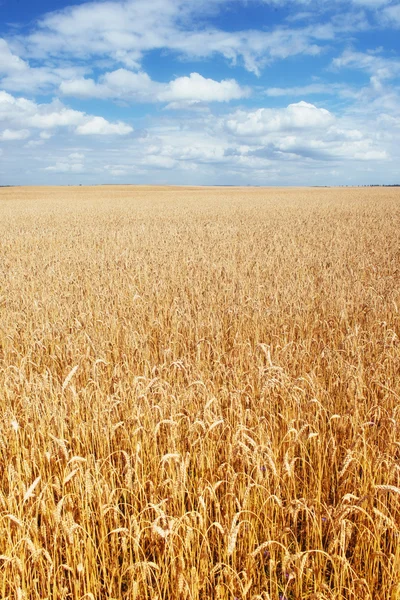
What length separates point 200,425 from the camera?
3.13 metres

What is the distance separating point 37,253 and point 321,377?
31.3 ft

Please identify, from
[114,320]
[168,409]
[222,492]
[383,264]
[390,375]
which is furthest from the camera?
[383,264]

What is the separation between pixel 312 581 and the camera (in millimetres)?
2045

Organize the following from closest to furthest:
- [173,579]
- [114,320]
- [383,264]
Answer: [173,579], [114,320], [383,264]

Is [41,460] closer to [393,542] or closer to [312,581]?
[312,581]

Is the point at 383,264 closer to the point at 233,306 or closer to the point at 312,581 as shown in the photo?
the point at 233,306

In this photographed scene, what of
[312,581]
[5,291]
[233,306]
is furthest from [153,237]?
[312,581]

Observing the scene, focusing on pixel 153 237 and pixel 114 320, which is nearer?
pixel 114 320

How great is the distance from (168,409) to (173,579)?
151cm

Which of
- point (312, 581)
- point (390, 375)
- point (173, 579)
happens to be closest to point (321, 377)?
point (390, 375)

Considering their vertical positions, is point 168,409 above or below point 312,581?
above

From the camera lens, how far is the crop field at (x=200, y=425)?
208 cm

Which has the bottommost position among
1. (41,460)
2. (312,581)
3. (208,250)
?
(312,581)

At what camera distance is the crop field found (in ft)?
6.82
